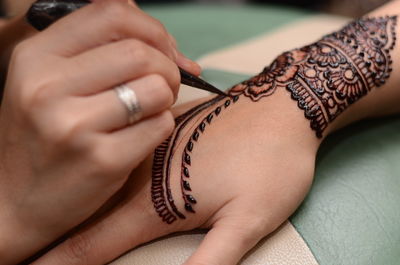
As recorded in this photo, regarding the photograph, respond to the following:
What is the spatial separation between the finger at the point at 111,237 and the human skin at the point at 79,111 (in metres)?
0.05

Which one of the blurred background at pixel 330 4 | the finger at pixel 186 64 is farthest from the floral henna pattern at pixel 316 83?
the blurred background at pixel 330 4

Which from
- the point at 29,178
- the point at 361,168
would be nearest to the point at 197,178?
the point at 29,178

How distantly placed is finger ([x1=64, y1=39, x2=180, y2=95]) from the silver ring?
0.01 meters

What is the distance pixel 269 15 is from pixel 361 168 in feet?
3.38

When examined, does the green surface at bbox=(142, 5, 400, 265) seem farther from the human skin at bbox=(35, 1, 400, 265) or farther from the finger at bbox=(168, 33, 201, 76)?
the finger at bbox=(168, 33, 201, 76)

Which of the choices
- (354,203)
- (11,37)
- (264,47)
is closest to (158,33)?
(354,203)

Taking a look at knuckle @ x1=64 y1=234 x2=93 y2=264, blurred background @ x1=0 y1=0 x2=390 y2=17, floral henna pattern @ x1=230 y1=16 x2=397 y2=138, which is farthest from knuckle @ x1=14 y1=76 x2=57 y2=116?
blurred background @ x1=0 y1=0 x2=390 y2=17

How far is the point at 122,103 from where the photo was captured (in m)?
→ 0.63

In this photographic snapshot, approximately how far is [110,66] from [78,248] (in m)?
0.31

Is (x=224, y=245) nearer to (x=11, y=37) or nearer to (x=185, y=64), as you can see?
(x=185, y=64)

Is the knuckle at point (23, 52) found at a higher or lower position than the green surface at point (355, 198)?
higher

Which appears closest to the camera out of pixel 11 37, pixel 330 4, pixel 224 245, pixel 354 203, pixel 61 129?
pixel 61 129

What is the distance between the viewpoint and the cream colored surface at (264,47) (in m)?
1.34

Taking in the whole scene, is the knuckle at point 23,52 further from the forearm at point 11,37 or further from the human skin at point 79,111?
the forearm at point 11,37
